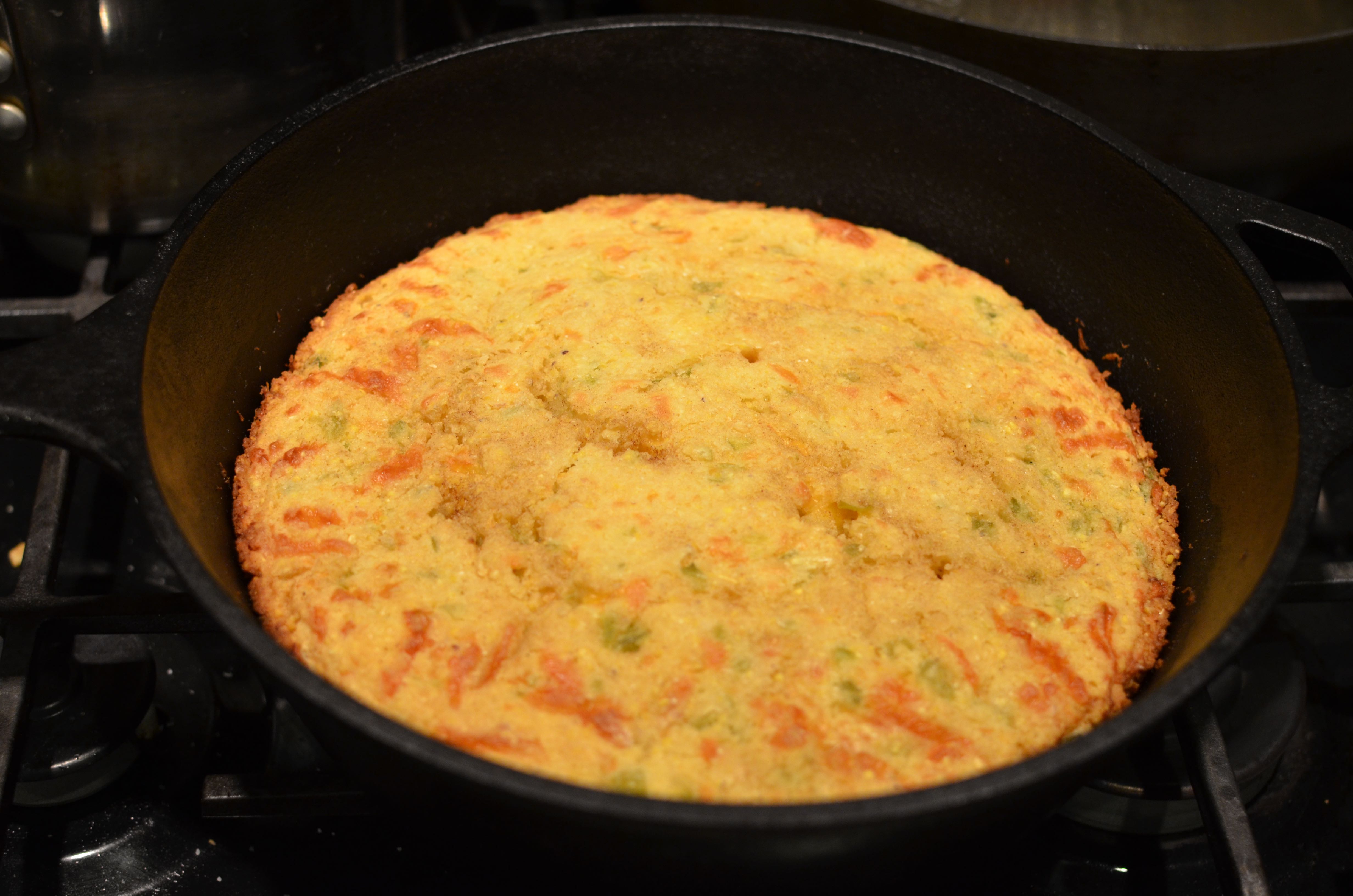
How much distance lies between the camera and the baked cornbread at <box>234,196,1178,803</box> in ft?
4.81

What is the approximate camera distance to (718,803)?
114 cm

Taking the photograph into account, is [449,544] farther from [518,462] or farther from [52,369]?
[52,369]

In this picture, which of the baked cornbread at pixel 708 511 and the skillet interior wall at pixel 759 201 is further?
the skillet interior wall at pixel 759 201

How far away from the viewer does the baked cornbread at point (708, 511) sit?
1467 millimetres

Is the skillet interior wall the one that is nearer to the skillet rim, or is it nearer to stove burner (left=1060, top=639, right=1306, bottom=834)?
the skillet rim

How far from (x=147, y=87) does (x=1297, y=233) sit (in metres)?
2.08

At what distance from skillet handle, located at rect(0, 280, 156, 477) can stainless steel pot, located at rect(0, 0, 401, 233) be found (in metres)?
0.79

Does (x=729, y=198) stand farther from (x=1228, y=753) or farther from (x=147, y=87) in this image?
(x=1228, y=753)

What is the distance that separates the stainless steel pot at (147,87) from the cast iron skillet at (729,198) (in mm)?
269

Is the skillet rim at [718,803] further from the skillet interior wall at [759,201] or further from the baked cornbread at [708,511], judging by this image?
the baked cornbread at [708,511]

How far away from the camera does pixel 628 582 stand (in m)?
1.59

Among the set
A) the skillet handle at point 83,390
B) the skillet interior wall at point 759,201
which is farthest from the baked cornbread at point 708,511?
the skillet handle at point 83,390

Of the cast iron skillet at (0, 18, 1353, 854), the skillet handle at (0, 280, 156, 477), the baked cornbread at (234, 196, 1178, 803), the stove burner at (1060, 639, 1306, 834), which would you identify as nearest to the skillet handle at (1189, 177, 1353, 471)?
the cast iron skillet at (0, 18, 1353, 854)

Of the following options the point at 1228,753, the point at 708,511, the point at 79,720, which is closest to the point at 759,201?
the point at 708,511
